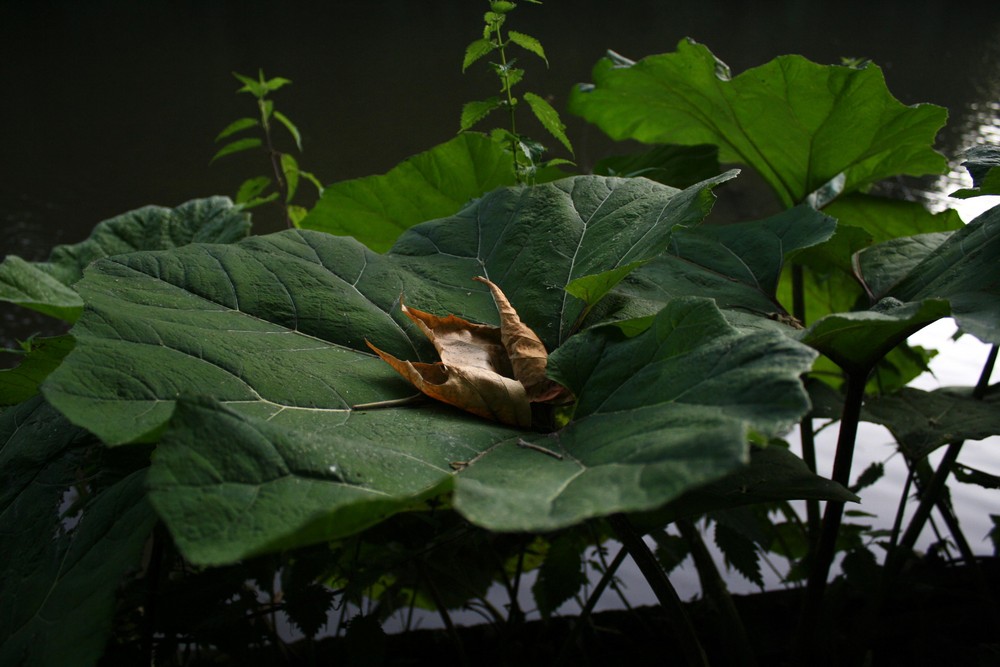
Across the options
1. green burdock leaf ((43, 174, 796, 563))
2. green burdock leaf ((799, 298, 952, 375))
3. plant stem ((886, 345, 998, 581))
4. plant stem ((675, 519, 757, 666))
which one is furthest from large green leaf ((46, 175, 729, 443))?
plant stem ((886, 345, 998, 581))

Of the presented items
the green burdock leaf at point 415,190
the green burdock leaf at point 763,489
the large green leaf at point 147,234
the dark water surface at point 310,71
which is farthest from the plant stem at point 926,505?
the dark water surface at point 310,71

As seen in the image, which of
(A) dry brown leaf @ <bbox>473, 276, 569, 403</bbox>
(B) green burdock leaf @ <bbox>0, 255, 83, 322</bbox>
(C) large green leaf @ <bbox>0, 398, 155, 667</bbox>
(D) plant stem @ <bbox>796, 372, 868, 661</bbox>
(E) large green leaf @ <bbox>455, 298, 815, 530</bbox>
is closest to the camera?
(E) large green leaf @ <bbox>455, 298, 815, 530</bbox>

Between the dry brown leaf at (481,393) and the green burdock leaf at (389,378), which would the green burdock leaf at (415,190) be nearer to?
the green burdock leaf at (389,378)

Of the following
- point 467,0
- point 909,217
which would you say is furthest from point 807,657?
point 467,0

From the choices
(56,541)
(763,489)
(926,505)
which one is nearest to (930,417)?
(926,505)

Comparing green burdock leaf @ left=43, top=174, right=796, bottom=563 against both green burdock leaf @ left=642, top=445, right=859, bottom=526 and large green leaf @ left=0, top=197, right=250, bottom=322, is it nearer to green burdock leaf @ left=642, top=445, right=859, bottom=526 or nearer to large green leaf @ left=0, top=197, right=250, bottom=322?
green burdock leaf @ left=642, top=445, right=859, bottom=526

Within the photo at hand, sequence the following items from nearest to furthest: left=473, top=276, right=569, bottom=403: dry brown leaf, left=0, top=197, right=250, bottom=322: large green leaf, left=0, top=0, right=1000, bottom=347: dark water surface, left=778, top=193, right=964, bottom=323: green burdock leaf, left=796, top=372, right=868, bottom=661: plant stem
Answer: left=473, top=276, right=569, bottom=403: dry brown leaf < left=796, top=372, right=868, bottom=661: plant stem < left=778, top=193, right=964, bottom=323: green burdock leaf < left=0, top=197, right=250, bottom=322: large green leaf < left=0, top=0, right=1000, bottom=347: dark water surface

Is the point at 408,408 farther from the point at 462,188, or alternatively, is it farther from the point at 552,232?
the point at 462,188
